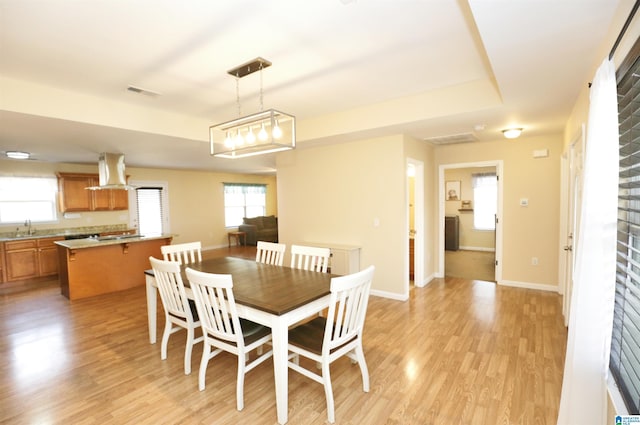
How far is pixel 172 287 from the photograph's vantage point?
2504mm

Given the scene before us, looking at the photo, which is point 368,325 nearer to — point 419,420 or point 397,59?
point 419,420

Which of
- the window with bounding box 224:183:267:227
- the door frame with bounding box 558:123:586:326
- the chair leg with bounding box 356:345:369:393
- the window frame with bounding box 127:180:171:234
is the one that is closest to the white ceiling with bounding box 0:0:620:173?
the door frame with bounding box 558:123:586:326

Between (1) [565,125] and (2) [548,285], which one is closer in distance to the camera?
(1) [565,125]

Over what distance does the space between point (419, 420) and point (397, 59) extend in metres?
2.68

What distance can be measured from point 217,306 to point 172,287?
1.98ft

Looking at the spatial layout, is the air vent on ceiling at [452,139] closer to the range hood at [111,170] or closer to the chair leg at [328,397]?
the chair leg at [328,397]

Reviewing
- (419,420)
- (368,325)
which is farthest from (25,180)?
(419,420)

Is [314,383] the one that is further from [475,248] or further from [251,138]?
[475,248]

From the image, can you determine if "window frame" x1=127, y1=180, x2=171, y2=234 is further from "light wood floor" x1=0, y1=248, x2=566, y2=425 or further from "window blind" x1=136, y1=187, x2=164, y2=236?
"light wood floor" x1=0, y1=248, x2=566, y2=425

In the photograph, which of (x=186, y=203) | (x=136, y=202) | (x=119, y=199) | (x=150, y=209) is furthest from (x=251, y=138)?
(x=186, y=203)

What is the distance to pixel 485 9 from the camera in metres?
1.55

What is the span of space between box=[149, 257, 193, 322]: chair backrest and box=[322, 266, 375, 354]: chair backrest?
1.20 metres

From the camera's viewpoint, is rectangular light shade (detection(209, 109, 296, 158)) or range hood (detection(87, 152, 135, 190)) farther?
range hood (detection(87, 152, 135, 190))

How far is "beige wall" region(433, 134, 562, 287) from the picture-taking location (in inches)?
177
